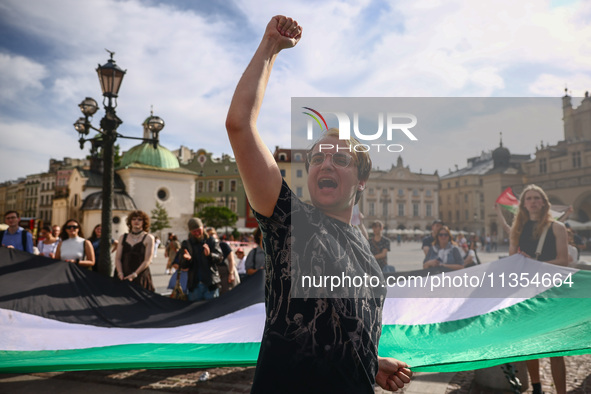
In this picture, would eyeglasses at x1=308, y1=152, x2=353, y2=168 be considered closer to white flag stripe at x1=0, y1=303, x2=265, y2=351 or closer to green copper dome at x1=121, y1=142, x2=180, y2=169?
white flag stripe at x1=0, y1=303, x2=265, y2=351

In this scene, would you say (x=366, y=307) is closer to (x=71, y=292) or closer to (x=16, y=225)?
(x=71, y=292)

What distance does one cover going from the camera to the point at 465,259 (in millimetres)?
5746

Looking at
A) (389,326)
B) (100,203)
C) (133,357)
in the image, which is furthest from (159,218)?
A: (389,326)

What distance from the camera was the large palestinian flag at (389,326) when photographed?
2959mm

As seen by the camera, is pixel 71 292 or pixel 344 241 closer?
pixel 344 241

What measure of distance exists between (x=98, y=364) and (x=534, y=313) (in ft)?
11.4

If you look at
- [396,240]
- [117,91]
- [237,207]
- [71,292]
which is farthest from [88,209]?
[396,240]

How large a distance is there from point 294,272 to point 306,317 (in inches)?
6.7

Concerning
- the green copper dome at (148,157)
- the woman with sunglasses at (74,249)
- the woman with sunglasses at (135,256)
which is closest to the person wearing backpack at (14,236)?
the woman with sunglasses at (74,249)

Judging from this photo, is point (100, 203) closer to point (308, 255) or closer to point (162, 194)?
point (162, 194)

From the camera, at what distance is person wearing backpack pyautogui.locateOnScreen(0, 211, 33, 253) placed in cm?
708

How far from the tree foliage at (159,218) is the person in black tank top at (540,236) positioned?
173ft

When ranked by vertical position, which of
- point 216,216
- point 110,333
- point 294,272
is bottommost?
point 110,333

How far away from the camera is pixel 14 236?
7152mm
